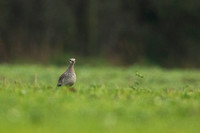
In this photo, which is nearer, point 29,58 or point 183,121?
point 183,121

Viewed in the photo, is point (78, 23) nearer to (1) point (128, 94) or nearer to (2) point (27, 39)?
(2) point (27, 39)

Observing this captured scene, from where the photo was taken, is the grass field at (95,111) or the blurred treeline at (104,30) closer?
the grass field at (95,111)

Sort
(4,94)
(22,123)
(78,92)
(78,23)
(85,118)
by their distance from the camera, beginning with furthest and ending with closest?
(78,23) → (78,92) → (4,94) → (85,118) → (22,123)

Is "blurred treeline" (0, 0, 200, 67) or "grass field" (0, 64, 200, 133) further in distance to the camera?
"blurred treeline" (0, 0, 200, 67)

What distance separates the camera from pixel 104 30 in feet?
189

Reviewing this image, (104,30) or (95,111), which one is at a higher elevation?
(104,30)

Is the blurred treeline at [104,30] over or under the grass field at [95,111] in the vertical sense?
over

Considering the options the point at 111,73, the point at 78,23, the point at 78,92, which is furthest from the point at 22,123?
the point at 78,23

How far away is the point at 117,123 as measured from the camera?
10.1 m

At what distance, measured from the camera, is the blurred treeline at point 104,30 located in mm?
51312

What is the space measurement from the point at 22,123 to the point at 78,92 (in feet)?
15.3

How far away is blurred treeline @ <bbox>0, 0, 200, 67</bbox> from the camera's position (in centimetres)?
5131

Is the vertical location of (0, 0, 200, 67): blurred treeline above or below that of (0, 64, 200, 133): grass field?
above

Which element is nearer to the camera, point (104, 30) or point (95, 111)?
point (95, 111)
